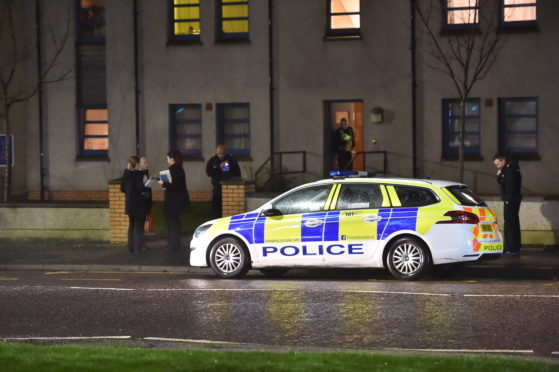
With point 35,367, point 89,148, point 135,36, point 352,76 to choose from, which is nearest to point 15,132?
point 89,148

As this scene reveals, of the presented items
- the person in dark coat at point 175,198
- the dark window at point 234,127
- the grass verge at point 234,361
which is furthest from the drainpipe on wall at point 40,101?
the grass verge at point 234,361

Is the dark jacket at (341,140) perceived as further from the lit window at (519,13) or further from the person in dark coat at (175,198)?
the person in dark coat at (175,198)

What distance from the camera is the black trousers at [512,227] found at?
64.7 ft

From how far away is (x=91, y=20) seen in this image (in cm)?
3077

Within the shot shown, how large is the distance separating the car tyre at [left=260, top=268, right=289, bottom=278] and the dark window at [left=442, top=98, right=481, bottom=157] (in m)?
11.7

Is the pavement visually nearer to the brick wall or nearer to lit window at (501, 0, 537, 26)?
the brick wall

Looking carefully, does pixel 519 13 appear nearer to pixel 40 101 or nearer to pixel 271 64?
pixel 271 64

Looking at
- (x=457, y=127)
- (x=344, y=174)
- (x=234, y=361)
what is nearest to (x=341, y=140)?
(x=457, y=127)

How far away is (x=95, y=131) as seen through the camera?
31.0 m

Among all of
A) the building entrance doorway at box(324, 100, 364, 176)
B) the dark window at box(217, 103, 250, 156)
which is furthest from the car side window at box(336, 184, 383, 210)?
the dark window at box(217, 103, 250, 156)

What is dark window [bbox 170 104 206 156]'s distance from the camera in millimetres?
30266

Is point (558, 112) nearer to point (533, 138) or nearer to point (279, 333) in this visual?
point (533, 138)

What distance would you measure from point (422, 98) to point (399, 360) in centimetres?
1955

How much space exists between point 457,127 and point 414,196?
12.5 m
